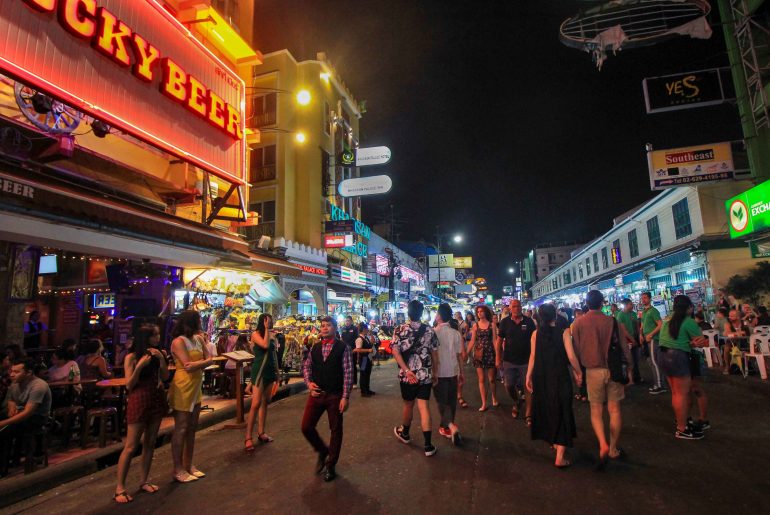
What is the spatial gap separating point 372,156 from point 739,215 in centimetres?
1492

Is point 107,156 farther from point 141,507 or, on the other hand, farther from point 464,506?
point 464,506

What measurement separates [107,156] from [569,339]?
34.8ft

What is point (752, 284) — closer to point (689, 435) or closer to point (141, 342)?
point (689, 435)

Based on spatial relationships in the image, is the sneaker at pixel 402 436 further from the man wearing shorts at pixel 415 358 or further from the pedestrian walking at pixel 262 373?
the pedestrian walking at pixel 262 373

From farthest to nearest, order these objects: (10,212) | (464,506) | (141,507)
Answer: (10,212), (141,507), (464,506)

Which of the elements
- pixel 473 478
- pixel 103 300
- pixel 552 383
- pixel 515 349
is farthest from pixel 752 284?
pixel 103 300

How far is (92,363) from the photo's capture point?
24.8ft

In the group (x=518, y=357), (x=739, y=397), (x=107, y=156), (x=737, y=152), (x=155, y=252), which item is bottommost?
(x=739, y=397)

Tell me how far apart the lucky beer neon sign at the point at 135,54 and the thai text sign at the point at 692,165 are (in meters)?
15.2

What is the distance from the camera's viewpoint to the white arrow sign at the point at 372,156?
774 inches

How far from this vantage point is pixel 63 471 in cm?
536

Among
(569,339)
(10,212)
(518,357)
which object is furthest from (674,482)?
(10,212)

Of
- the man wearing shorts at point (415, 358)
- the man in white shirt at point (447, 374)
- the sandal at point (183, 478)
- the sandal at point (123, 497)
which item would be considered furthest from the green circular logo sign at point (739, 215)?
the sandal at point (123, 497)

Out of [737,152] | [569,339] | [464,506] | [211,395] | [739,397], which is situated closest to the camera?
[464,506]
